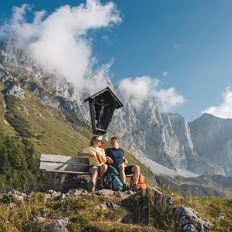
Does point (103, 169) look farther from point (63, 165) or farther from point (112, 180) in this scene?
point (63, 165)

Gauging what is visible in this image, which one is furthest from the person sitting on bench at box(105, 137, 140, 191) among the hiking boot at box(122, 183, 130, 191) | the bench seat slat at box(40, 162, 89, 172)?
the bench seat slat at box(40, 162, 89, 172)

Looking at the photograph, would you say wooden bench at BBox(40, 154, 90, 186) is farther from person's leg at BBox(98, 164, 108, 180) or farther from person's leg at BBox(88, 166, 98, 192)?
person's leg at BBox(88, 166, 98, 192)

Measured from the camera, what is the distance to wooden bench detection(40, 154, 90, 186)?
628 inches

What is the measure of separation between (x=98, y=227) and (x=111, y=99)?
10599mm

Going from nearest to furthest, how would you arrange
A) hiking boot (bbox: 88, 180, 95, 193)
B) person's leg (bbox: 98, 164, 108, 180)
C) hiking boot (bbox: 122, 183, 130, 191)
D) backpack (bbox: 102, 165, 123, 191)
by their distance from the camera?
hiking boot (bbox: 88, 180, 95, 193)
person's leg (bbox: 98, 164, 108, 180)
backpack (bbox: 102, 165, 123, 191)
hiking boot (bbox: 122, 183, 130, 191)

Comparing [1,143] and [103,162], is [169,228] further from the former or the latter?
[1,143]

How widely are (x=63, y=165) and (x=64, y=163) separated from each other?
10cm

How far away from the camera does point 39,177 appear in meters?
101

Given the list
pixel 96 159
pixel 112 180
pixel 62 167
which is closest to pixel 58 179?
pixel 62 167

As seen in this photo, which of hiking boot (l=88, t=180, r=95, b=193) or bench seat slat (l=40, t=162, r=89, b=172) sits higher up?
bench seat slat (l=40, t=162, r=89, b=172)

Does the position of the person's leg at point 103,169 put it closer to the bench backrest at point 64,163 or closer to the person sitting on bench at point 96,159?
the person sitting on bench at point 96,159

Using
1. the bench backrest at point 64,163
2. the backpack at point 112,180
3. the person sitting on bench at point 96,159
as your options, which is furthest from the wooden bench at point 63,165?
the backpack at point 112,180

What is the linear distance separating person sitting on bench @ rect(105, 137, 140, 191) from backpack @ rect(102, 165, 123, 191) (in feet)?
0.69

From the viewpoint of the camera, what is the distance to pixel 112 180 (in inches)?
636
